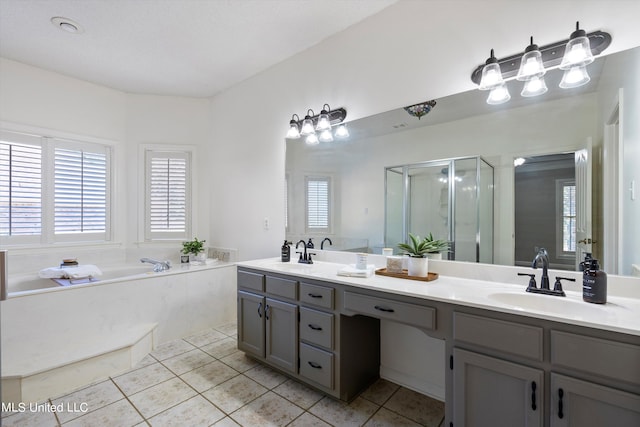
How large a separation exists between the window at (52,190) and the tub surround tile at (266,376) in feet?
8.13

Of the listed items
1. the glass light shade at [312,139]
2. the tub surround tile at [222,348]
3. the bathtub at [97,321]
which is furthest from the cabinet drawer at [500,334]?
the bathtub at [97,321]

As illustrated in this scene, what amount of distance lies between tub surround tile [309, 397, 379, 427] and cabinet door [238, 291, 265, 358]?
2.08ft

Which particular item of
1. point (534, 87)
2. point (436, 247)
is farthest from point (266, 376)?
point (534, 87)

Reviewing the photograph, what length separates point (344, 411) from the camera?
6.59 feet

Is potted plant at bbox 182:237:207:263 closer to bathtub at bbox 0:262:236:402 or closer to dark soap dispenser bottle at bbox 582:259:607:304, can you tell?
bathtub at bbox 0:262:236:402

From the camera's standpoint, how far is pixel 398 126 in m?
2.35

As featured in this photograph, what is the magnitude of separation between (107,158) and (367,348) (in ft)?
11.6

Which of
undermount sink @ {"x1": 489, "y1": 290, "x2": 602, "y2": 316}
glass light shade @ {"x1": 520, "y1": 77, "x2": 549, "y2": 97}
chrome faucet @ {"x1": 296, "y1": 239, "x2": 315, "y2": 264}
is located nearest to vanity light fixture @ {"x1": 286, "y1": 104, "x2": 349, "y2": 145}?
chrome faucet @ {"x1": 296, "y1": 239, "x2": 315, "y2": 264}

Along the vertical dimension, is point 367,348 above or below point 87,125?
below

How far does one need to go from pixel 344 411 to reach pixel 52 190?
3.52 metres

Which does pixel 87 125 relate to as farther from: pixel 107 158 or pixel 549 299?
pixel 549 299

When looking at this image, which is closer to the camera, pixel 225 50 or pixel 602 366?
pixel 602 366

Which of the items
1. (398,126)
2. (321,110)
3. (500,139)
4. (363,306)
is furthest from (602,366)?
(321,110)

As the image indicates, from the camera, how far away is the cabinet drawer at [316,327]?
6.75 feet
